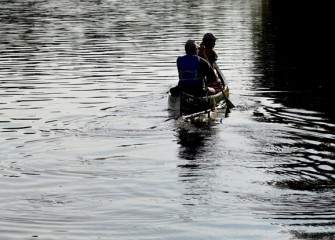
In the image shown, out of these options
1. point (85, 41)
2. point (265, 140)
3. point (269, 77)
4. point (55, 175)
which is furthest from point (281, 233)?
point (85, 41)

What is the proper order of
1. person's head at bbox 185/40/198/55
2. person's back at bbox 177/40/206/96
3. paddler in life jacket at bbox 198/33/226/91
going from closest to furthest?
person's head at bbox 185/40/198/55 < person's back at bbox 177/40/206/96 < paddler in life jacket at bbox 198/33/226/91

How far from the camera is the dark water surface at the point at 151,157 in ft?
46.9

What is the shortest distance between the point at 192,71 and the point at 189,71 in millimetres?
89

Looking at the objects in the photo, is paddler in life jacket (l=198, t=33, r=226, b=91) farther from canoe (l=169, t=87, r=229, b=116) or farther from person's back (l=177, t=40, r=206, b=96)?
person's back (l=177, t=40, r=206, b=96)

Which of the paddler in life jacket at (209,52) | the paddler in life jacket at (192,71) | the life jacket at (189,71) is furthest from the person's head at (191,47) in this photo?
the paddler in life jacket at (209,52)

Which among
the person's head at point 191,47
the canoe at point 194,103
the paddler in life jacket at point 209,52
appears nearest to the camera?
the canoe at point 194,103

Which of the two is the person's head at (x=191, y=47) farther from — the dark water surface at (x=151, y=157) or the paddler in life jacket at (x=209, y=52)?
the paddler in life jacket at (x=209, y=52)

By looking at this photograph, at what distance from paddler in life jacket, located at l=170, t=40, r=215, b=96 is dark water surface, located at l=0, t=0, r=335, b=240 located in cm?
109

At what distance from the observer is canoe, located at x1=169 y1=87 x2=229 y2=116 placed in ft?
80.1

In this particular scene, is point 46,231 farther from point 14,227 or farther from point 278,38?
A: point 278,38

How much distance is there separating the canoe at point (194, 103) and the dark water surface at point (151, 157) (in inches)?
19.7

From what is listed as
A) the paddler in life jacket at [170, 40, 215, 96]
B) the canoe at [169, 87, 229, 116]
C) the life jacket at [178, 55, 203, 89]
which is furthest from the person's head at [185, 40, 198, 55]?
the canoe at [169, 87, 229, 116]

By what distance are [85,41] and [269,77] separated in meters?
19.6

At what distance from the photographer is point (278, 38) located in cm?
5350
